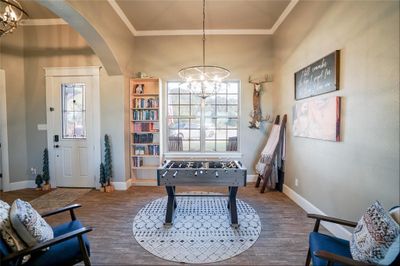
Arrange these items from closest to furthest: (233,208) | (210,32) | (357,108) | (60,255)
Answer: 1. (60,255)
2. (357,108)
3. (233,208)
4. (210,32)

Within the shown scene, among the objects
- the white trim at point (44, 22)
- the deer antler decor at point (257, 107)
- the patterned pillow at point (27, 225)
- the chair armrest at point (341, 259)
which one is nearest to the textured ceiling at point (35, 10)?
the white trim at point (44, 22)

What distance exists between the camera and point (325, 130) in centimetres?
279

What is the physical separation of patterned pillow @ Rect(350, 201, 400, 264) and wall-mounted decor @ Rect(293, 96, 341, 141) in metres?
1.25

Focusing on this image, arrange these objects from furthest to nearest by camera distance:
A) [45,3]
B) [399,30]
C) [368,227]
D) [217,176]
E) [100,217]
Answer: [100,217], [217,176], [45,3], [399,30], [368,227]

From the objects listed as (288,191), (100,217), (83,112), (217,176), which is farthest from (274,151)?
(83,112)

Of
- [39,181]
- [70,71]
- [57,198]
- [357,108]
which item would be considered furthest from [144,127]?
[357,108]

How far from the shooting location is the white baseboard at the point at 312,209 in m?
2.48

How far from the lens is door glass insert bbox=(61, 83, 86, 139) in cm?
449

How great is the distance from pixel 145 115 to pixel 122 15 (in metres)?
2.02

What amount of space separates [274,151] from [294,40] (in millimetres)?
2110

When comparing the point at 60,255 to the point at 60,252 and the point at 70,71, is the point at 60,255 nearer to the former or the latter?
the point at 60,252

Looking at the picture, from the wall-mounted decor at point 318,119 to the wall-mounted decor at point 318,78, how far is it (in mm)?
143

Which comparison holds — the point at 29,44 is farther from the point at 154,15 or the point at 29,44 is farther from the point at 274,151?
the point at 274,151

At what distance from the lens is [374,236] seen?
145 centimetres
